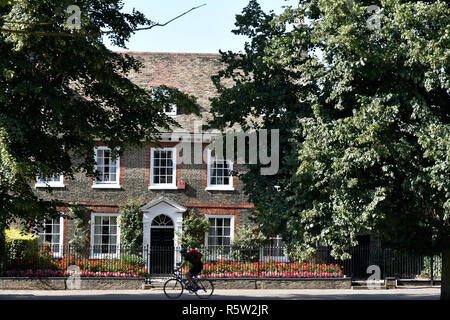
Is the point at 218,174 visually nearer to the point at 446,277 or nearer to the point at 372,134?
the point at 446,277

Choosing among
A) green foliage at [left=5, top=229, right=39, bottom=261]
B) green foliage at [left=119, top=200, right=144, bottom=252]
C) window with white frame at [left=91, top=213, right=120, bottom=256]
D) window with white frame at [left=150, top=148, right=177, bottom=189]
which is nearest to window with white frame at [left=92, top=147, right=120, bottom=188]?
green foliage at [left=119, top=200, right=144, bottom=252]

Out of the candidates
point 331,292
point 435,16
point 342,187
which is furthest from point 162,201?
point 435,16

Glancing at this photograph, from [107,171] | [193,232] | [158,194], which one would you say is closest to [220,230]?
[193,232]

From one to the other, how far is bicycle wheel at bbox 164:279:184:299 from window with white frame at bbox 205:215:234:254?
8697 millimetres

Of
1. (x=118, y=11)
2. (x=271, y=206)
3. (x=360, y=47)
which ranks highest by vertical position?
(x=118, y=11)

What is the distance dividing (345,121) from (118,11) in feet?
25.0

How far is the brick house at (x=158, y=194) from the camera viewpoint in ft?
89.1

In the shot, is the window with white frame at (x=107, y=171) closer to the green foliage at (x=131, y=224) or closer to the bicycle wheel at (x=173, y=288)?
the green foliage at (x=131, y=224)

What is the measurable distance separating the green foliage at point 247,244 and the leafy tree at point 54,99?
952 cm

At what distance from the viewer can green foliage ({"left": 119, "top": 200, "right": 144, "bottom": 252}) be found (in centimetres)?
2656

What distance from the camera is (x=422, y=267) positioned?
25.4 metres

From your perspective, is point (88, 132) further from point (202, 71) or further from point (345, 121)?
point (202, 71)

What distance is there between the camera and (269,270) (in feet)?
74.9

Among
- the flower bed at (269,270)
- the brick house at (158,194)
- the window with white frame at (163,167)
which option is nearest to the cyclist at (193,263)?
the flower bed at (269,270)
